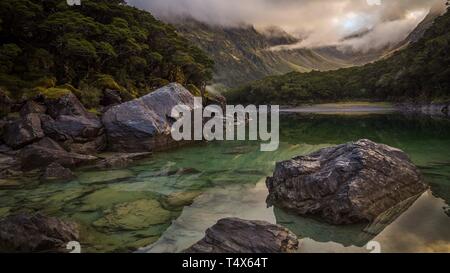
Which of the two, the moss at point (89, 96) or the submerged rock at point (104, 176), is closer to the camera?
the submerged rock at point (104, 176)

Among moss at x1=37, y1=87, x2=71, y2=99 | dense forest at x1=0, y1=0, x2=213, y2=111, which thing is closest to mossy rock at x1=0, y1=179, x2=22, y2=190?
moss at x1=37, y1=87, x2=71, y2=99

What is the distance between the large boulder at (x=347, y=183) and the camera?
10922mm

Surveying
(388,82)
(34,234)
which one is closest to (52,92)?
(34,234)

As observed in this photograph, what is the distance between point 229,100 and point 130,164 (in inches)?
6222

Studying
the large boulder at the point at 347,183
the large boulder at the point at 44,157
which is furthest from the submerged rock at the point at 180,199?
the large boulder at the point at 44,157

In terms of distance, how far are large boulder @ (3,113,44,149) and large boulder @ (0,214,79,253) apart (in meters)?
12.7

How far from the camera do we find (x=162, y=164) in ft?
69.3

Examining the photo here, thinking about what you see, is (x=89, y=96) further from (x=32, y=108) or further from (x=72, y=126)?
(x=72, y=126)

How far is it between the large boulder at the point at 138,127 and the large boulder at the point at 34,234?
596 inches

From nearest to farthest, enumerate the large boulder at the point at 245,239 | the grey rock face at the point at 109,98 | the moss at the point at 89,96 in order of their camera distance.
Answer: the large boulder at the point at 245,239 < the moss at the point at 89,96 < the grey rock face at the point at 109,98

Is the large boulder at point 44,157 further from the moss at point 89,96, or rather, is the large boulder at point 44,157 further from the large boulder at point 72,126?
the moss at point 89,96

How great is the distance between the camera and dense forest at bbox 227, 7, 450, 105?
71.4 meters

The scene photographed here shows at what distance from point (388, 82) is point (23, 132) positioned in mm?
89144
